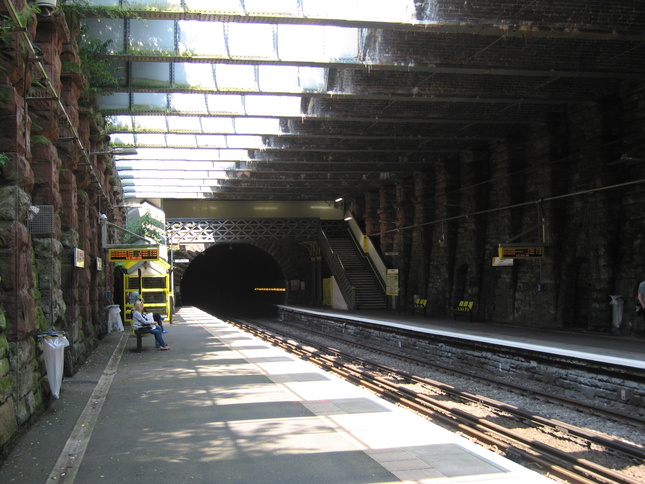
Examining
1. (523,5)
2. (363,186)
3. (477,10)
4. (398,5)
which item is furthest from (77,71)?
(363,186)

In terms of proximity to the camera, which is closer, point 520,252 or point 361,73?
point 361,73

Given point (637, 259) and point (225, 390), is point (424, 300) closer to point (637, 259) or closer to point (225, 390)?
point (637, 259)

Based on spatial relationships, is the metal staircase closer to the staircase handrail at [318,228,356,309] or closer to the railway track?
the staircase handrail at [318,228,356,309]

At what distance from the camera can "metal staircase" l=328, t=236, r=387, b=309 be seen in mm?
33656

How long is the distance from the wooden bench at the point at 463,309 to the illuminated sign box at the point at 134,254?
11411 mm

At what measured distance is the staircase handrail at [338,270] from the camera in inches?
1313

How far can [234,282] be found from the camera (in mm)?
56344

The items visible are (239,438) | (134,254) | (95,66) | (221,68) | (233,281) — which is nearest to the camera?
(239,438)

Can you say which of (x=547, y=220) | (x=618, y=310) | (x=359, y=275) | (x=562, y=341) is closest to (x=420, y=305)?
(x=359, y=275)

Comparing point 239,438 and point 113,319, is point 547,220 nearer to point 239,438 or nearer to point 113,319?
point 113,319

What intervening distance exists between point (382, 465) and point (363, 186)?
2875cm

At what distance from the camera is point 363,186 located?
111 feet

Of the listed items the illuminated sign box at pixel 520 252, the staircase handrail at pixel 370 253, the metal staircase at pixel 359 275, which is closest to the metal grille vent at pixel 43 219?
the illuminated sign box at pixel 520 252

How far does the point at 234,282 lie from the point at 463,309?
114 ft
